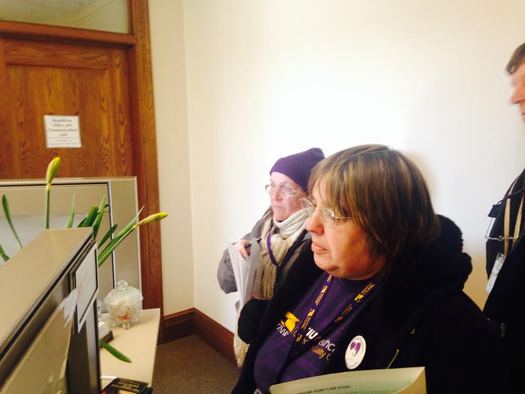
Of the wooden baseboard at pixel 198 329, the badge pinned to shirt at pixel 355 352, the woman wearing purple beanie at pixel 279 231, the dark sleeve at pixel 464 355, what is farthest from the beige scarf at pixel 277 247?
the wooden baseboard at pixel 198 329

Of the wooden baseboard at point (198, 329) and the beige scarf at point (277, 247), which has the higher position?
the beige scarf at point (277, 247)

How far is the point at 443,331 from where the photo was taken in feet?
2.59

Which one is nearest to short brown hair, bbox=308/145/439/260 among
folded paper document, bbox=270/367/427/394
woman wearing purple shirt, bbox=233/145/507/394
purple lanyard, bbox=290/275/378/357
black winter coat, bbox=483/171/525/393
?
woman wearing purple shirt, bbox=233/145/507/394

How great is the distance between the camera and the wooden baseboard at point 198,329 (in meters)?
2.80

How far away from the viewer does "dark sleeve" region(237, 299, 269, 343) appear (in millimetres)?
1410

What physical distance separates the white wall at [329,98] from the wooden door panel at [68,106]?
0.95 feet

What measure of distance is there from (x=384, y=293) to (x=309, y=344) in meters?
0.28

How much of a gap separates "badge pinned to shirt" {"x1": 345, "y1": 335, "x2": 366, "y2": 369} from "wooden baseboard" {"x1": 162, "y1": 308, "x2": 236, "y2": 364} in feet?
6.40

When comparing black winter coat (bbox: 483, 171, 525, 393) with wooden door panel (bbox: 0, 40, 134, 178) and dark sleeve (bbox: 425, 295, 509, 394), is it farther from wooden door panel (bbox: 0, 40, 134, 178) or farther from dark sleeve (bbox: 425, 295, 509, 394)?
wooden door panel (bbox: 0, 40, 134, 178)

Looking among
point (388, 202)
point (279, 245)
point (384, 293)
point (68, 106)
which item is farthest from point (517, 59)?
point (68, 106)

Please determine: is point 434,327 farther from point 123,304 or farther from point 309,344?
point 123,304

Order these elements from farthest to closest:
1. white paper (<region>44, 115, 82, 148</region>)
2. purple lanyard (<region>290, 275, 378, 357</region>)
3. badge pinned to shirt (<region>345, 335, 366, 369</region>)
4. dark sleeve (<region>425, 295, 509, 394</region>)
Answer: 1. white paper (<region>44, 115, 82, 148</region>)
2. purple lanyard (<region>290, 275, 378, 357</region>)
3. badge pinned to shirt (<region>345, 335, 366, 369</region>)
4. dark sleeve (<region>425, 295, 509, 394</region>)

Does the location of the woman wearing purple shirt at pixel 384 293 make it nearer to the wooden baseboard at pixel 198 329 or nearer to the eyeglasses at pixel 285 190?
the eyeglasses at pixel 285 190

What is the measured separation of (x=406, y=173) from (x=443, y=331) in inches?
13.4
